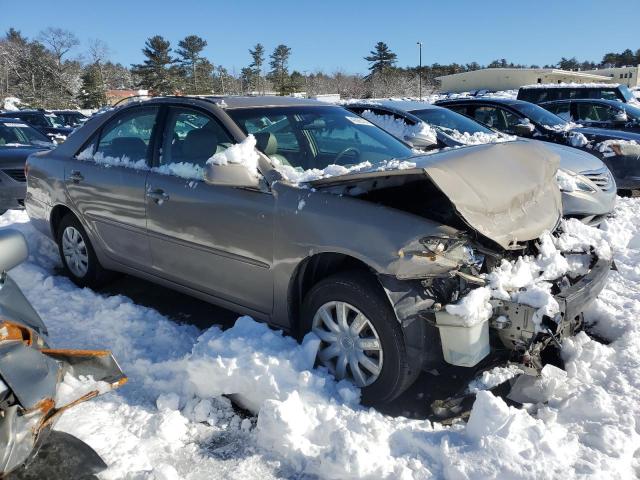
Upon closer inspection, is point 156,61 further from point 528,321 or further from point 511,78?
point 528,321

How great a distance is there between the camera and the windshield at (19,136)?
920cm

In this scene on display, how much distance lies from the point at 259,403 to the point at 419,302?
106cm

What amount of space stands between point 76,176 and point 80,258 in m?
0.76

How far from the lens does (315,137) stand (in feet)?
12.9

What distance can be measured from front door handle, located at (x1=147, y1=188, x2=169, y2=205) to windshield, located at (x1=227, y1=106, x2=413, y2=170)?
0.74m

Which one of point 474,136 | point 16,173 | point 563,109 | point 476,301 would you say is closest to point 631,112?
point 563,109

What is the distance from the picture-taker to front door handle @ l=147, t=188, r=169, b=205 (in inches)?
150

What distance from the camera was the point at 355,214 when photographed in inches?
116

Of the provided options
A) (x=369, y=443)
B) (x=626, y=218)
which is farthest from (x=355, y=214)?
(x=626, y=218)

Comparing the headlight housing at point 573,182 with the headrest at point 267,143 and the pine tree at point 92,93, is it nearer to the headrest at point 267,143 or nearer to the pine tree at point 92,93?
the headrest at point 267,143

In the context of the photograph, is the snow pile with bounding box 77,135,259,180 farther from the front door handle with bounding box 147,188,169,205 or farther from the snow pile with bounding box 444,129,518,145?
the snow pile with bounding box 444,129,518,145

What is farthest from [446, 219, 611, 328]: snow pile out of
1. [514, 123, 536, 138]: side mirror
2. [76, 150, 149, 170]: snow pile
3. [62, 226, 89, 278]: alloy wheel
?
[514, 123, 536, 138]: side mirror

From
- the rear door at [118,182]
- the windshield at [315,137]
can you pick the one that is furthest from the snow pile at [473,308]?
the rear door at [118,182]

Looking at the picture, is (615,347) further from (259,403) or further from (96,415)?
(96,415)
